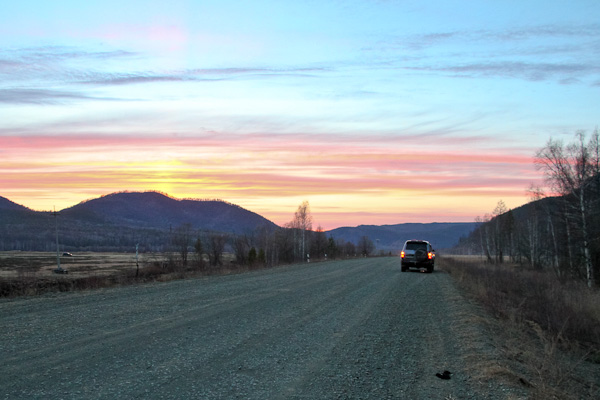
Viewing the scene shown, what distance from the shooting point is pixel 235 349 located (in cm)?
822

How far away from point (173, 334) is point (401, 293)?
447 inches

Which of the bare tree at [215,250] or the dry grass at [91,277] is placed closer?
the dry grass at [91,277]

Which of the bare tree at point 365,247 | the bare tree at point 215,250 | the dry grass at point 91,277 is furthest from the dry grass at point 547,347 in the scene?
the bare tree at point 365,247

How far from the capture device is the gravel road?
6035 mm

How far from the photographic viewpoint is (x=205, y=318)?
11516mm

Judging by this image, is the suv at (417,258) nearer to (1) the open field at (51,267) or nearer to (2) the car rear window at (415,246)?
(2) the car rear window at (415,246)

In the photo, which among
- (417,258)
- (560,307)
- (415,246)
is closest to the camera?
(560,307)

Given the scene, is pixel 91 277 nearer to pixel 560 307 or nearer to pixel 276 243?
pixel 560 307

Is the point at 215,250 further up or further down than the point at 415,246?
further up

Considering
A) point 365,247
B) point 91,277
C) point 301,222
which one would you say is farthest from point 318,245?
point 91,277

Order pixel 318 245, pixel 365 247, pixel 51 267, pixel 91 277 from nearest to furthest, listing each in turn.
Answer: pixel 91 277, pixel 51 267, pixel 318 245, pixel 365 247

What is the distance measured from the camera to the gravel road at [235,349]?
6035 millimetres

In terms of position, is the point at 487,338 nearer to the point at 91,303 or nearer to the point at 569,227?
the point at 91,303

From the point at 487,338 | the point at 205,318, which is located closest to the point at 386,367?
the point at 487,338
